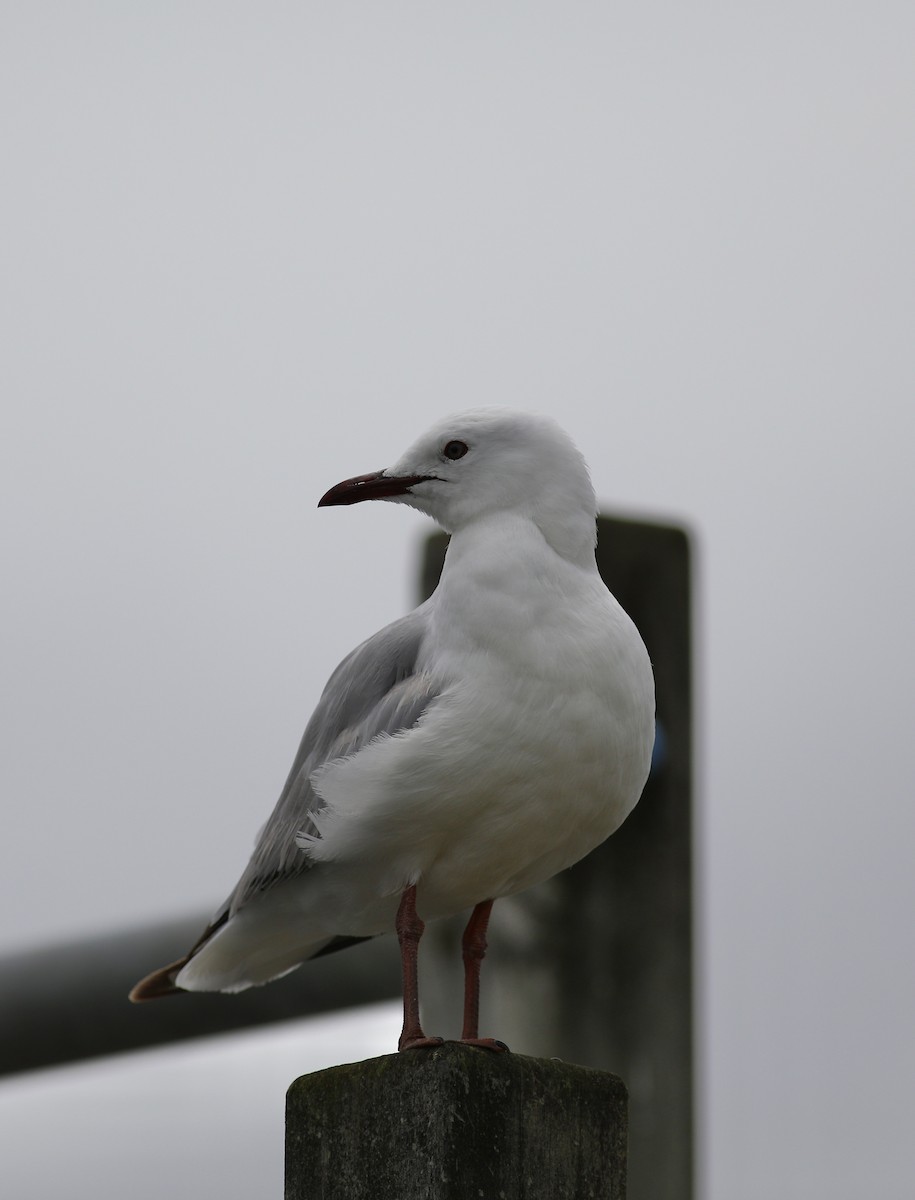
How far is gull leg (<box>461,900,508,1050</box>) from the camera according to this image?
4.76 metres

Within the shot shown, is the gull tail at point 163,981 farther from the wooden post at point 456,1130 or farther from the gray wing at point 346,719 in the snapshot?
the wooden post at point 456,1130

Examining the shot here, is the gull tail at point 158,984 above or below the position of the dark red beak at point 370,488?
below

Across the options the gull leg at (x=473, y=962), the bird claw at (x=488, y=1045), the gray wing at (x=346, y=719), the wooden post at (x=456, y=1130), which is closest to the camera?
the wooden post at (x=456, y=1130)

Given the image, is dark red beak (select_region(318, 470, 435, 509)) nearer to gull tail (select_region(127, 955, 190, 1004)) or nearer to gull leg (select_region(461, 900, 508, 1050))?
gull leg (select_region(461, 900, 508, 1050))

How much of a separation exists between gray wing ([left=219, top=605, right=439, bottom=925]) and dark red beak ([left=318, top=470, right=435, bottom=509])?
0.32m

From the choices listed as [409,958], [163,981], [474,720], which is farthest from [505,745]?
[163,981]

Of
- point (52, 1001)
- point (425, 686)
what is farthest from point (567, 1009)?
point (425, 686)

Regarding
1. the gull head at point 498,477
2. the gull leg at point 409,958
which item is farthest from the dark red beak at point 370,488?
the gull leg at point 409,958

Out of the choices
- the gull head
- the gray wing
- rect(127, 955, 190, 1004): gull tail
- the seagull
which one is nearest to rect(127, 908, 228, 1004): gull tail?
rect(127, 955, 190, 1004): gull tail

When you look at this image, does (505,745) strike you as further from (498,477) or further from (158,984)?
(158,984)

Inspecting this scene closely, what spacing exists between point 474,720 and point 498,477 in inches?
24.9

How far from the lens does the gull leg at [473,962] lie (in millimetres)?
4762

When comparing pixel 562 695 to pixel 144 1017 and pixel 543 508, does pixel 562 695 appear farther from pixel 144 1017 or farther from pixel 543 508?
pixel 144 1017

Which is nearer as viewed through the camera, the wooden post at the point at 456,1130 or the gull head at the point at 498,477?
the wooden post at the point at 456,1130
